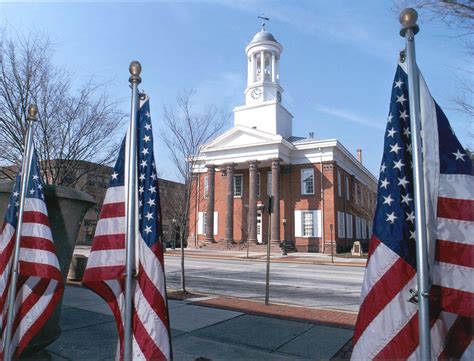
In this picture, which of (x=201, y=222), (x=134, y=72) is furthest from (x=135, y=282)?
(x=201, y=222)

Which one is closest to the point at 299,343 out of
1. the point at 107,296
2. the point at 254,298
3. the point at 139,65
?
the point at 107,296

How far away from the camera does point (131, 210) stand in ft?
11.0

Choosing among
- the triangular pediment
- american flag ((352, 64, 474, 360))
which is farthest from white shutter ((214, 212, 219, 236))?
american flag ((352, 64, 474, 360))

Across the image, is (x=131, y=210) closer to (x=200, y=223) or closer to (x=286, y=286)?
(x=286, y=286)

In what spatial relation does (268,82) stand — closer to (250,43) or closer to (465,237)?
(250,43)

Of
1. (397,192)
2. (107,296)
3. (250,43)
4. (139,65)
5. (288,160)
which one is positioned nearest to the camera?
(397,192)

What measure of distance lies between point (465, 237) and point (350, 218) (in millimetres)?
43747

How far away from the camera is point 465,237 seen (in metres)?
2.60

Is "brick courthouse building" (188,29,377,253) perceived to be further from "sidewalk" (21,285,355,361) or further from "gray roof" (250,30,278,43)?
"sidewalk" (21,285,355,361)

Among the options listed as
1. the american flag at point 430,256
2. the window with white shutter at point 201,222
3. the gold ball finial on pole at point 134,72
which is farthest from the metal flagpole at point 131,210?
the window with white shutter at point 201,222

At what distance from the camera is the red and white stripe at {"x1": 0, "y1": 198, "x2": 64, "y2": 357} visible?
4.17 metres

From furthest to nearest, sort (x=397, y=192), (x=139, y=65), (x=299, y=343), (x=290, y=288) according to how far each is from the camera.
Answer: (x=290, y=288) < (x=299, y=343) < (x=139, y=65) < (x=397, y=192)

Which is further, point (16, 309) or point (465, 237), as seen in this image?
point (16, 309)

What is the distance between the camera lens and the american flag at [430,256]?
2.57m
